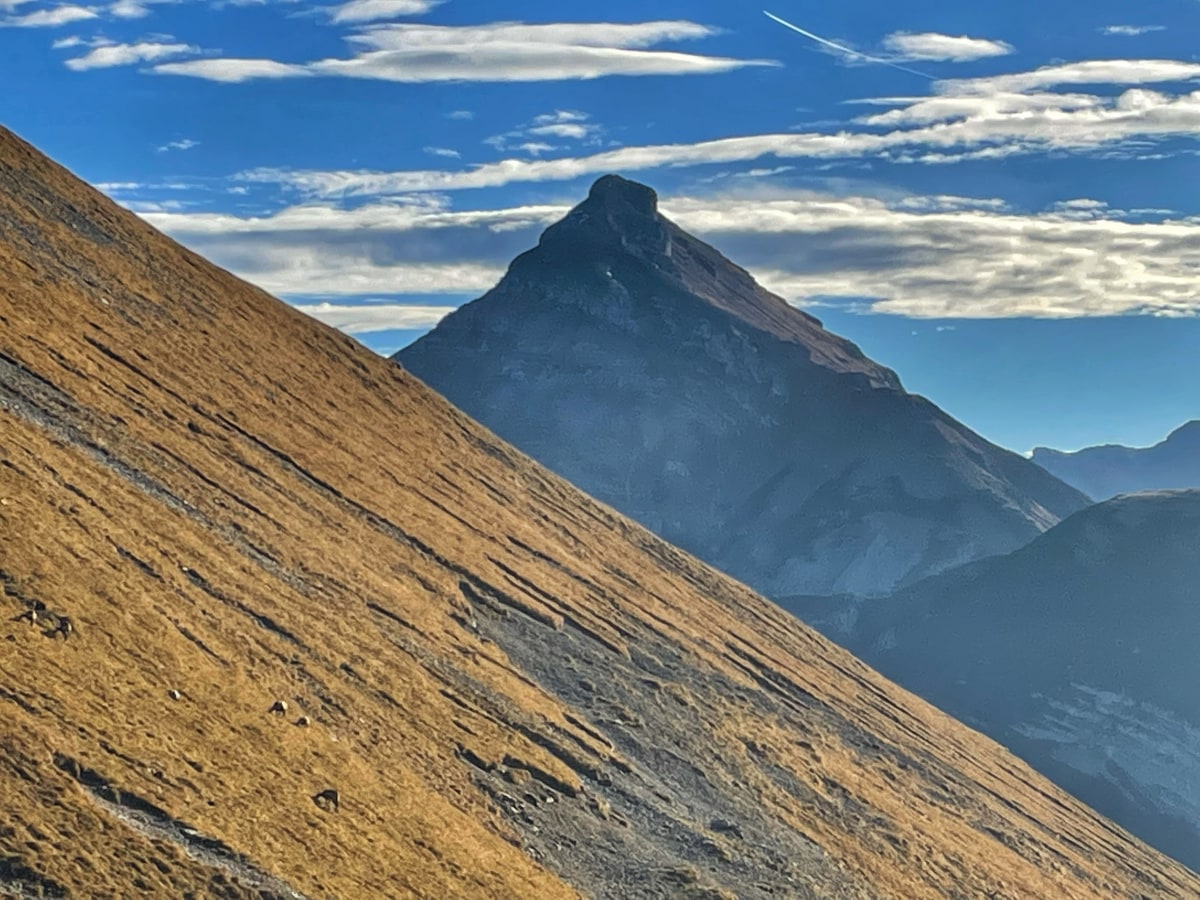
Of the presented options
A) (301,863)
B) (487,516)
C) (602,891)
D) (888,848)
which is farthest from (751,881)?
(487,516)

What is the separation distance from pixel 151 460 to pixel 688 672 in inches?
1860

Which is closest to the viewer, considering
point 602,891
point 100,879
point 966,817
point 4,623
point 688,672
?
point 100,879

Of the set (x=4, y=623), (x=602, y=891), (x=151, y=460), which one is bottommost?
(x=602, y=891)

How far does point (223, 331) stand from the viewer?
107438 mm

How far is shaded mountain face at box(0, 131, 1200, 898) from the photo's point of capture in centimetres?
3912

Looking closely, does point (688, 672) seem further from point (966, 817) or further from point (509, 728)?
point (509, 728)

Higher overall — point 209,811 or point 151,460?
point 151,460

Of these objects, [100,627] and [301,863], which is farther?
[100,627]

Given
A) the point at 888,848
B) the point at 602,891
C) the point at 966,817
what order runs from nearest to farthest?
the point at 602,891
the point at 888,848
the point at 966,817

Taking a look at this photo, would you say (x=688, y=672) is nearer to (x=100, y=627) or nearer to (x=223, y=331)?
(x=223, y=331)

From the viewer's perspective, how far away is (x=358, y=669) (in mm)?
60344

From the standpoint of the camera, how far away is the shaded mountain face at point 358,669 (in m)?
39.1

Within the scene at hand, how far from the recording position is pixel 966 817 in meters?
111

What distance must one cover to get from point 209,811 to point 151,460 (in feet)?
124
